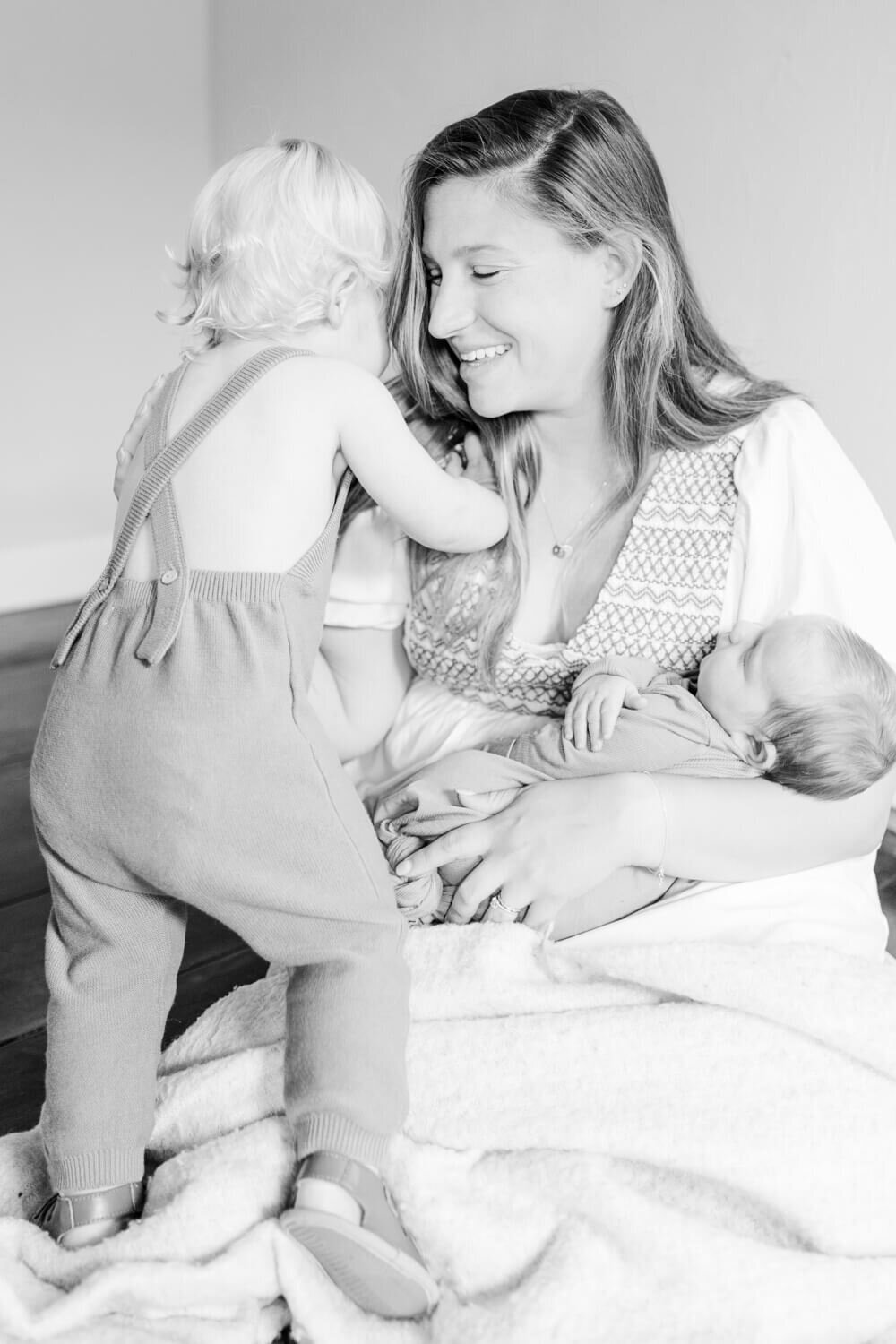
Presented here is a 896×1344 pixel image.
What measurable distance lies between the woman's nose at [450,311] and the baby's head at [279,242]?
0.39ft

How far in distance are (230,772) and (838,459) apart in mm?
821

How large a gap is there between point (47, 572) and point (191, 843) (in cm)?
277

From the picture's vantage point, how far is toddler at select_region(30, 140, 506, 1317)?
1.26 metres

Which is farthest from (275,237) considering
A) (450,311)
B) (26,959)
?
(26,959)

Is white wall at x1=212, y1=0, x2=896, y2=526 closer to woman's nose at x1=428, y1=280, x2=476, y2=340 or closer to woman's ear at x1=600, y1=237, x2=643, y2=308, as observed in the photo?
woman's ear at x1=600, y1=237, x2=643, y2=308

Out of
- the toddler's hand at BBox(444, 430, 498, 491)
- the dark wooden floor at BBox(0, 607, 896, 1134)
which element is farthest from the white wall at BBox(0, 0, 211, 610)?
the toddler's hand at BBox(444, 430, 498, 491)

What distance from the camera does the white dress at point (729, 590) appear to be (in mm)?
1484

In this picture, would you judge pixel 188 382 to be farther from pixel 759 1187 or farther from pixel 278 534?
pixel 759 1187

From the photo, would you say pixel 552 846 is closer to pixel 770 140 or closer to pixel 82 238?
pixel 770 140

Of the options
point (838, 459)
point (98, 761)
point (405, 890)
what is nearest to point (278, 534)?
point (98, 761)

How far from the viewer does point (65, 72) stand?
12.3ft

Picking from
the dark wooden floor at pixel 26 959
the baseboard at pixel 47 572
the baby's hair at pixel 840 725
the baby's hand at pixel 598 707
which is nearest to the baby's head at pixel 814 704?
the baby's hair at pixel 840 725

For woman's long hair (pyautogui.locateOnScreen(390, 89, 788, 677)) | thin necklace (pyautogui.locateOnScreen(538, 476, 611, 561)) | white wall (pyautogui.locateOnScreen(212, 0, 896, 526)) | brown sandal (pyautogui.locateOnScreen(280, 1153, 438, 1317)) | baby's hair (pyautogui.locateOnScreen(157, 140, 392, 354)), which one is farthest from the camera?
white wall (pyautogui.locateOnScreen(212, 0, 896, 526))

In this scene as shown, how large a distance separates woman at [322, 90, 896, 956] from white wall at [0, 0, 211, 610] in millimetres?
2355
